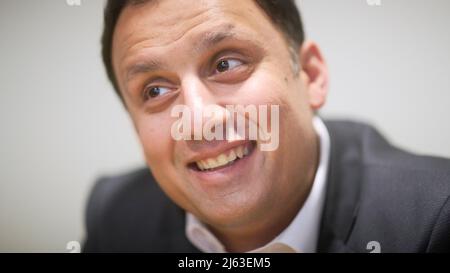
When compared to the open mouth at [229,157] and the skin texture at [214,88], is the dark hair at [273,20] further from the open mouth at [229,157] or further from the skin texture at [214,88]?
the open mouth at [229,157]

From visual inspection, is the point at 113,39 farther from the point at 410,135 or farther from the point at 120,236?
the point at 410,135

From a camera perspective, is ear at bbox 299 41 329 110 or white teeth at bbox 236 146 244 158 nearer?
white teeth at bbox 236 146 244 158

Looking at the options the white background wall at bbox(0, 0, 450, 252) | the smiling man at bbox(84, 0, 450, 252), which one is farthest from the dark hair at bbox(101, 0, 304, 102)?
the white background wall at bbox(0, 0, 450, 252)

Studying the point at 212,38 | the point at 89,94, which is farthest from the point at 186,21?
the point at 89,94

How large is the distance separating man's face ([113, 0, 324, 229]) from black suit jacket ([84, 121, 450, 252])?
16cm

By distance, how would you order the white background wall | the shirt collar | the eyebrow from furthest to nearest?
the white background wall → the shirt collar → the eyebrow

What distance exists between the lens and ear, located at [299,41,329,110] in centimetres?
100

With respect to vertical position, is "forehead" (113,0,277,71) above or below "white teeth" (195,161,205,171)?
above

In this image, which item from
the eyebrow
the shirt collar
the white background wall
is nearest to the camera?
the eyebrow

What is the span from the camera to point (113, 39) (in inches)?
37.2

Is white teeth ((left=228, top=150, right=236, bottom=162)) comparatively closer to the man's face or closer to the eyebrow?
the man's face

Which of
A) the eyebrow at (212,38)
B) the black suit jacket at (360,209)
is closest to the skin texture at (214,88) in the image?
the eyebrow at (212,38)
